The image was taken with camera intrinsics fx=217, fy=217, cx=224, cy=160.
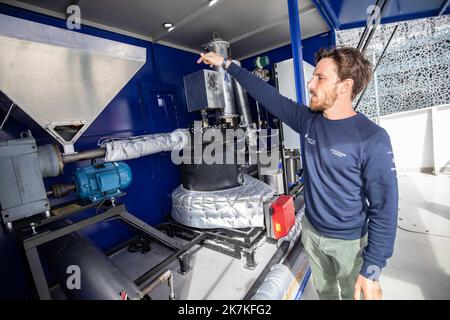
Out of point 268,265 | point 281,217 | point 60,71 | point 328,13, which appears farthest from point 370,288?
point 328,13

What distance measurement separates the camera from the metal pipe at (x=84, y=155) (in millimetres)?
1475

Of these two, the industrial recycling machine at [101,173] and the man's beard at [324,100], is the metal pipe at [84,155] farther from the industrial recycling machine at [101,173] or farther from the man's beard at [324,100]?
the man's beard at [324,100]

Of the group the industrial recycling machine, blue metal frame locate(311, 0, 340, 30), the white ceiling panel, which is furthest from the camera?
blue metal frame locate(311, 0, 340, 30)

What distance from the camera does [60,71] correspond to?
47.5 inches

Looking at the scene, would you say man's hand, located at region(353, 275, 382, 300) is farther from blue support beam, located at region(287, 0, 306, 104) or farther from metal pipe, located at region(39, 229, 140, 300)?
blue support beam, located at region(287, 0, 306, 104)

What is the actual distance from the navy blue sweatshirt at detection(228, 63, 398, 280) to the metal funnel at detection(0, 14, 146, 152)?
1118mm

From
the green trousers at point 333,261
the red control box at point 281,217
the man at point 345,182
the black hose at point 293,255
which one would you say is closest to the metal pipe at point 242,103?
the red control box at point 281,217

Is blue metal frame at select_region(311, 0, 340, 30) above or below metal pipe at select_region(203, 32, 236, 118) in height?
above

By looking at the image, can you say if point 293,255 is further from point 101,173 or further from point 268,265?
point 101,173

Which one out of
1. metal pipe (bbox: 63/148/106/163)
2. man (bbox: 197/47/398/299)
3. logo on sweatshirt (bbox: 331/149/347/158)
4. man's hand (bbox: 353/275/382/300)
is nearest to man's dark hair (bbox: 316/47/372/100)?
man (bbox: 197/47/398/299)

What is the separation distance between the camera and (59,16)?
1860mm

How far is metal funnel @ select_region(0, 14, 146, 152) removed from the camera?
1.03 meters
